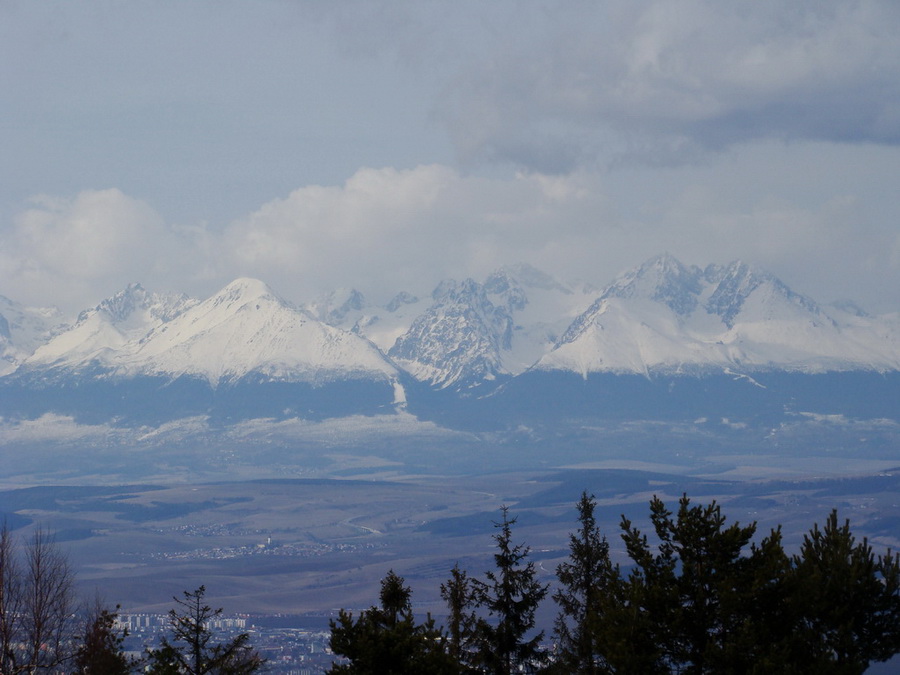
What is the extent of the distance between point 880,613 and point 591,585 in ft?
22.2

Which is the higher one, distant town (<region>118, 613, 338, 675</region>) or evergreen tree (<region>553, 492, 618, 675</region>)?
evergreen tree (<region>553, 492, 618, 675</region>)

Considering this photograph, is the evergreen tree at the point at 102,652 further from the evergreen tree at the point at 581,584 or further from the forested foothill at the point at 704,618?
the evergreen tree at the point at 581,584

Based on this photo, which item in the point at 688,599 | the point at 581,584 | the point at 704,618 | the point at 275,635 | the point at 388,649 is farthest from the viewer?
the point at 275,635

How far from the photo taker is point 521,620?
1147 inches

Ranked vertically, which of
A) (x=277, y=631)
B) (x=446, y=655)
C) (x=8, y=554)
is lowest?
(x=277, y=631)

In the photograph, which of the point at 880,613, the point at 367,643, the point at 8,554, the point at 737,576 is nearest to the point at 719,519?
the point at 737,576

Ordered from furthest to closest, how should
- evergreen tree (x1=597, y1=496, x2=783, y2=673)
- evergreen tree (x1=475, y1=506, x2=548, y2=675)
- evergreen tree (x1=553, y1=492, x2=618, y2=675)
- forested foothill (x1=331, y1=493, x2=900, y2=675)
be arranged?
evergreen tree (x1=553, y1=492, x2=618, y2=675)
evergreen tree (x1=475, y1=506, x2=548, y2=675)
evergreen tree (x1=597, y1=496, x2=783, y2=673)
forested foothill (x1=331, y1=493, x2=900, y2=675)

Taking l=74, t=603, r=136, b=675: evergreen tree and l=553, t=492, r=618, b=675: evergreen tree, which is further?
l=553, t=492, r=618, b=675: evergreen tree

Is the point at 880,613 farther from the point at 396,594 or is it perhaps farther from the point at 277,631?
the point at 277,631

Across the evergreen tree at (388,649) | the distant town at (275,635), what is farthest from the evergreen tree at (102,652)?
the distant town at (275,635)

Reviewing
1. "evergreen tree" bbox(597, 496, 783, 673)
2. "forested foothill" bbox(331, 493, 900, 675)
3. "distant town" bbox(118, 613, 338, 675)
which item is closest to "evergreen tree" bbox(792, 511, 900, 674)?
"forested foothill" bbox(331, 493, 900, 675)

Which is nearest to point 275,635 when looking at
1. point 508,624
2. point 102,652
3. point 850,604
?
point 102,652

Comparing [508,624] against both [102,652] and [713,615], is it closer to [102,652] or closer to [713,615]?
[713,615]

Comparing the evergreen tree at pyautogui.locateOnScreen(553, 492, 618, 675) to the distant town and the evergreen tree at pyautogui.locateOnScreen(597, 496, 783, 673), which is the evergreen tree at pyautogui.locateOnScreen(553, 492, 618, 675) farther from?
the distant town
